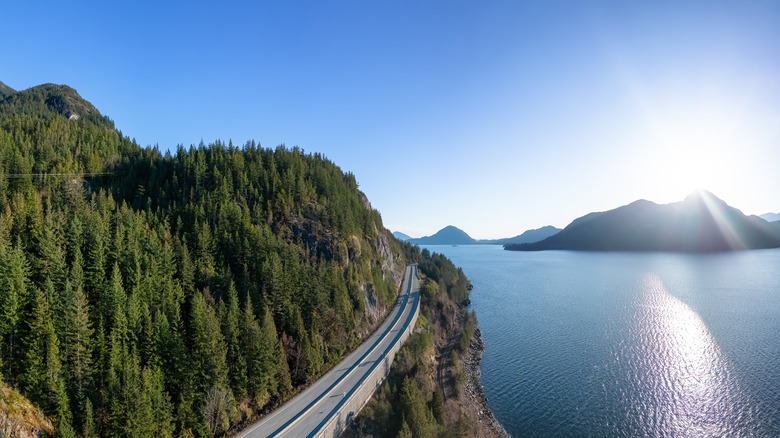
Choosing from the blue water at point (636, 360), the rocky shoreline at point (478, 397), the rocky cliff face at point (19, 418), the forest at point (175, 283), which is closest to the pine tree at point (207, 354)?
the forest at point (175, 283)

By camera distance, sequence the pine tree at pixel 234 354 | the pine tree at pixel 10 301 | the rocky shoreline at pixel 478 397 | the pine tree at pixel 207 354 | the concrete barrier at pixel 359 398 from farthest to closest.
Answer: the rocky shoreline at pixel 478 397, the pine tree at pixel 234 354, the pine tree at pixel 207 354, the concrete barrier at pixel 359 398, the pine tree at pixel 10 301

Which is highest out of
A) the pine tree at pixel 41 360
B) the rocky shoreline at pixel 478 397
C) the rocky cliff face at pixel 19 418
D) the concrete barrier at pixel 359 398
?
the pine tree at pixel 41 360

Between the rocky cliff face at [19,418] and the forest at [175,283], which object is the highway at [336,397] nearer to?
the forest at [175,283]

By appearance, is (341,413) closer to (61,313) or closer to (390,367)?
(390,367)

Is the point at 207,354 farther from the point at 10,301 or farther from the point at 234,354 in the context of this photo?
the point at 10,301

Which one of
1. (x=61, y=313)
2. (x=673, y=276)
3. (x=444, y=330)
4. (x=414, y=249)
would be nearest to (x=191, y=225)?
(x=61, y=313)

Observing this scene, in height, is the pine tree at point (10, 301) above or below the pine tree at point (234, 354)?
above

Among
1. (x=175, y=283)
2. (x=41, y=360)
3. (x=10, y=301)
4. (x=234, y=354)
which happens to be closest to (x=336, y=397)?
(x=234, y=354)

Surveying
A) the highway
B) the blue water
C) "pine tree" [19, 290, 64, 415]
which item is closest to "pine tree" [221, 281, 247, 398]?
the highway
